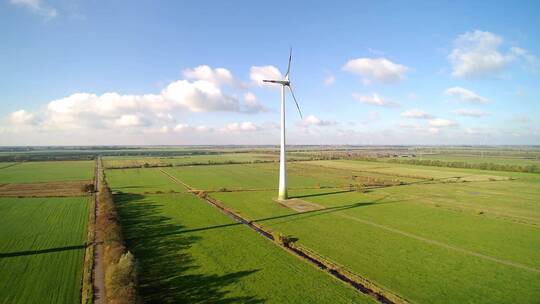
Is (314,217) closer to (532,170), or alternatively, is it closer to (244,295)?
(244,295)

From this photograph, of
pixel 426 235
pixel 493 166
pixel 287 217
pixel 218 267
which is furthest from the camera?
pixel 493 166

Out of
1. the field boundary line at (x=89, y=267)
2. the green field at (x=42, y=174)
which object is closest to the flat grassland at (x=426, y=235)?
the field boundary line at (x=89, y=267)

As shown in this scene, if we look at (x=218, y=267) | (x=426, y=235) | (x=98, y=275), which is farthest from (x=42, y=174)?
(x=426, y=235)

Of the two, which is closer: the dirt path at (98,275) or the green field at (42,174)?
the dirt path at (98,275)

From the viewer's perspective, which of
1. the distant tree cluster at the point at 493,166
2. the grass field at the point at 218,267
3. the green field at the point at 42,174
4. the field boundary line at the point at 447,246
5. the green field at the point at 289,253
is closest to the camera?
the grass field at the point at 218,267

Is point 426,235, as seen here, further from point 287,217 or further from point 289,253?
point 287,217

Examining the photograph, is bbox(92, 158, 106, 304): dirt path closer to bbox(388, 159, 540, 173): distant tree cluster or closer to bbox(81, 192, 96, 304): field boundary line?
bbox(81, 192, 96, 304): field boundary line

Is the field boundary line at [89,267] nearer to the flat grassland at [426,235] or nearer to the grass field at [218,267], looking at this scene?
the grass field at [218,267]
